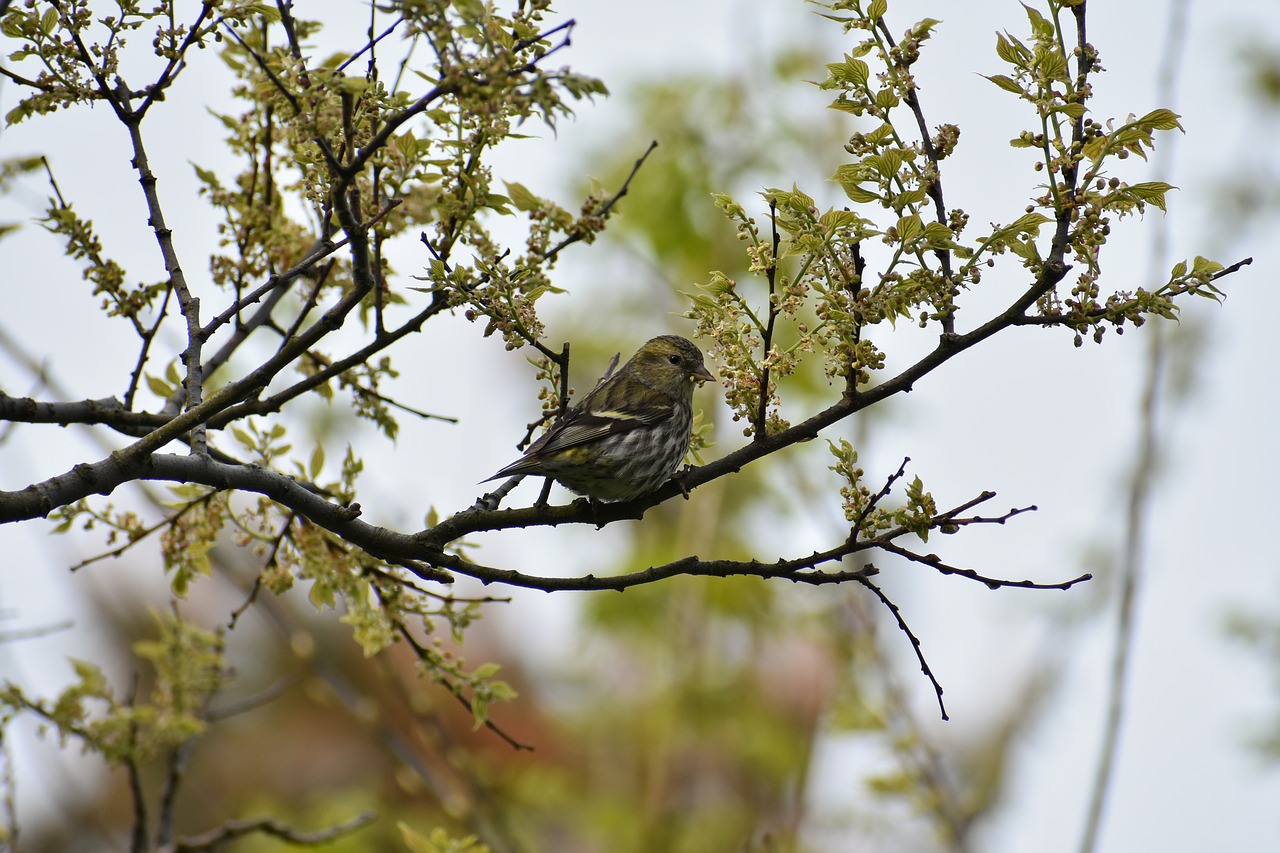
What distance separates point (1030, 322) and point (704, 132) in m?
5.59

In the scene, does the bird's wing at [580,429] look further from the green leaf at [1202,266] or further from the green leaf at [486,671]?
the green leaf at [1202,266]

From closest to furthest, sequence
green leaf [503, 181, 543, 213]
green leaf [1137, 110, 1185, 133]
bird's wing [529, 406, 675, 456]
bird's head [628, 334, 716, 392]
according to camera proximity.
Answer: green leaf [1137, 110, 1185, 133]
green leaf [503, 181, 543, 213]
bird's wing [529, 406, 675, 456]
bird's head [628, 334, 716, 392]

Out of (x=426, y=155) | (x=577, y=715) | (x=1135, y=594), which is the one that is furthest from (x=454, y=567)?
(x=577, y=715)

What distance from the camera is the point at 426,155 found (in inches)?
107

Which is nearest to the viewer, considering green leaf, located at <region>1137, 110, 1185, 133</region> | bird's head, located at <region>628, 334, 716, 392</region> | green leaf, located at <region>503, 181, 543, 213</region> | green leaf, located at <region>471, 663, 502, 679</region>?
green leaf, located at <region>1137, 110, 1185, 133</region>

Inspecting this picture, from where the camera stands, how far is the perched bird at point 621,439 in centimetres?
372

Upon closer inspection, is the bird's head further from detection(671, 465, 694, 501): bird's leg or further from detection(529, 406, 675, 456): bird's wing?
detection(671, 465, 694, 501): bird's leg

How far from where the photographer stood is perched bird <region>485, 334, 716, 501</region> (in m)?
3.72

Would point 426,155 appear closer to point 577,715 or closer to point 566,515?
point 566,515

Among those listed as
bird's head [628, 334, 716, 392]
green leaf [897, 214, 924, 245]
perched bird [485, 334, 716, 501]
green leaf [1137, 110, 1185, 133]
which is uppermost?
bird's head [628, 334, 716, 392]

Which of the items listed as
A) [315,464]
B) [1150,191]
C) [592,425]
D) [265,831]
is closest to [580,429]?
[592,425]

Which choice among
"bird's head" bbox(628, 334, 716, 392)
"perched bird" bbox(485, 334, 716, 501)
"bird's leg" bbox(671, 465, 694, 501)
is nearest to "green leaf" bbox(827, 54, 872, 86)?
"bird's leg" bbox(671, 465, 694, 501)

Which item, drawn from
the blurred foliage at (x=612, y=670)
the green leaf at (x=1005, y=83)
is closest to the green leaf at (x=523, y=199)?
the blurred foliage at (x=612, y=670)

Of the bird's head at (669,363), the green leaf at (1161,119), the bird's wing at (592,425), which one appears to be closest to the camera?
the green leaf at (1161,119)
